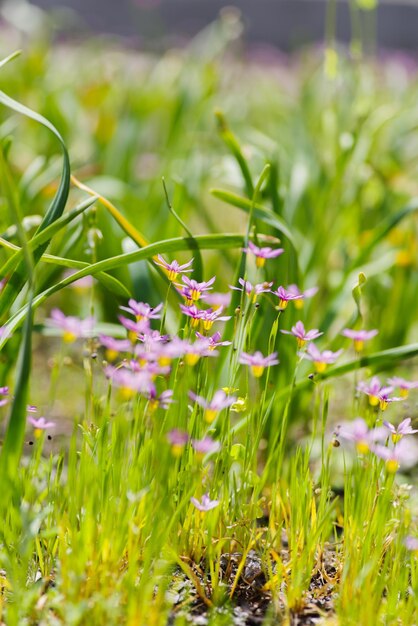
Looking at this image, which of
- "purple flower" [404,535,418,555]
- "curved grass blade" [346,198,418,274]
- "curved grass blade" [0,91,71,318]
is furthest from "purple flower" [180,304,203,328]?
"curved grass blade" [346,198,418,274]

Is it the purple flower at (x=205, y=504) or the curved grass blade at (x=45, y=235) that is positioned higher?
the curved grass blade at (x=45, y=235)

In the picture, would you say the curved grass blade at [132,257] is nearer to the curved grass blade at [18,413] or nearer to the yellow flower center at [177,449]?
the curved grass blade at [18,413]

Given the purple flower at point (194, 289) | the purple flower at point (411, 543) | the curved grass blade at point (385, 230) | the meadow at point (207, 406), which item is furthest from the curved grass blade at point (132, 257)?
the purple flower at point (411, 543)

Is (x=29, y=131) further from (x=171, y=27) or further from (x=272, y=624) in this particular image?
(x=171, y=27)

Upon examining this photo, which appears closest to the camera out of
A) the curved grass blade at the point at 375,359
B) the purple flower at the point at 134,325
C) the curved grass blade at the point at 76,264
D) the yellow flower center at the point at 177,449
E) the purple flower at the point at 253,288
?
the yellow flower center at the point at 177,449

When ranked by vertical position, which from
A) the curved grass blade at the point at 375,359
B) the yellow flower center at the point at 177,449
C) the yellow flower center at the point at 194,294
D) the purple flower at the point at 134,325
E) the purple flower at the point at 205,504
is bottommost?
the purple flower at the point at 205,504

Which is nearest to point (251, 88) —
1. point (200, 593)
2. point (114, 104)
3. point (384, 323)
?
point (114, 104)

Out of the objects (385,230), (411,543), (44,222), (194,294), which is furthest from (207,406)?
(385,230)

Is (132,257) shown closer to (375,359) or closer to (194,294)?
(194,294)
